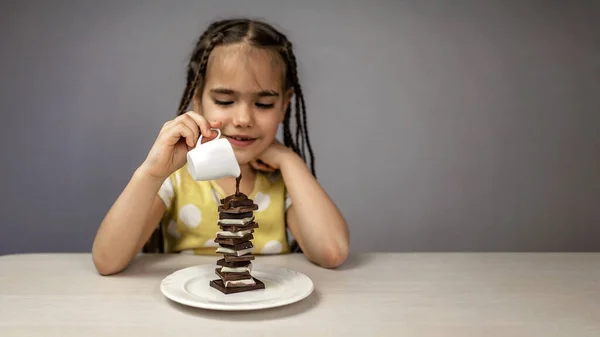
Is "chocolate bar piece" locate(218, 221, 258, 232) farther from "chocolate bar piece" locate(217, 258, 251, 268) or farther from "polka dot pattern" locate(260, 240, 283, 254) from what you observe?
"polka dot pattern" locate(260, 240, 283, 254)

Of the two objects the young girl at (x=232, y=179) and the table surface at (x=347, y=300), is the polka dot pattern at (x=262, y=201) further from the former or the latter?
the table surface at (x=347, y=300)

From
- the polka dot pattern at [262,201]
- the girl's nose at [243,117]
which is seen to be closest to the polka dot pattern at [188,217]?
the polka dot pattern at [262,201]

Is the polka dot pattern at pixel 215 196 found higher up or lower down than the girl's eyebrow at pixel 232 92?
lower down

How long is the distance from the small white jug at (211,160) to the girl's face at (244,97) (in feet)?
1.18

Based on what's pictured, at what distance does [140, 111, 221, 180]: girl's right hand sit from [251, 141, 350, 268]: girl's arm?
0.26m

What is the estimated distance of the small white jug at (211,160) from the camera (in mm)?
986

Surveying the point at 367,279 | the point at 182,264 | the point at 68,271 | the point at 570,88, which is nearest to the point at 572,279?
the point at 367,279

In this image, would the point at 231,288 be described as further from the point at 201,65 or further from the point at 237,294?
the point at 201,65

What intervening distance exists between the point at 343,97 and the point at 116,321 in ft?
4.18

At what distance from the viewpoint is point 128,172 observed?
6.59ft

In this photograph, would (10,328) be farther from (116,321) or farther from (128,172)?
(128,172)

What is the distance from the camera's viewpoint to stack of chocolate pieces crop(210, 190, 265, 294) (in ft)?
3.38

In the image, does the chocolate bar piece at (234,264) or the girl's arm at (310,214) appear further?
the girl's arm at (310,214)

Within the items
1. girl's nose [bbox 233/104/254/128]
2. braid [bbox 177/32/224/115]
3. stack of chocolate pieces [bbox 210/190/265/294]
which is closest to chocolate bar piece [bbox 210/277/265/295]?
stack of chocolate pieces [bbox 210/190/265/294]
